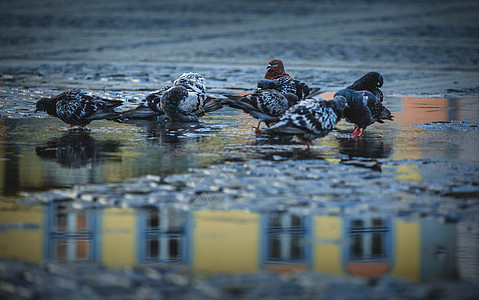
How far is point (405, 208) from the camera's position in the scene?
5793 millimetres

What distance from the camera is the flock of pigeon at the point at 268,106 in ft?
28.3

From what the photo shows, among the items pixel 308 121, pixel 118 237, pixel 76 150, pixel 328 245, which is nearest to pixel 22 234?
pixel 118 237

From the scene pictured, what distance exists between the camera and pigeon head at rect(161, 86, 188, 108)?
10.8 metres

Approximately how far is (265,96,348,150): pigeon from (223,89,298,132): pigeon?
1.19 metres

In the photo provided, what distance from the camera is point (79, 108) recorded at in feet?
33.0

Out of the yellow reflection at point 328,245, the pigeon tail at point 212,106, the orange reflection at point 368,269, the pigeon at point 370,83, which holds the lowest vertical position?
the orange reflection at point 368,269

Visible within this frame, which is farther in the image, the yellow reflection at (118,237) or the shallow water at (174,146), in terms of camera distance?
the shallow water at (174,146)

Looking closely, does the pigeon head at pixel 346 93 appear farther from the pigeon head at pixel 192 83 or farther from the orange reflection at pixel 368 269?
the orange reflection at pixel 368 269

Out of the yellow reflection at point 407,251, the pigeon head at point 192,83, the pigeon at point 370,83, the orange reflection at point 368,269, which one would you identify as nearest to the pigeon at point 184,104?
the pigeon head at point 192,83

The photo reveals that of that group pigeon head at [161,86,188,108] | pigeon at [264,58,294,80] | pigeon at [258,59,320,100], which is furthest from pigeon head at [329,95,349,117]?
pigeon at [264,58,294,80]

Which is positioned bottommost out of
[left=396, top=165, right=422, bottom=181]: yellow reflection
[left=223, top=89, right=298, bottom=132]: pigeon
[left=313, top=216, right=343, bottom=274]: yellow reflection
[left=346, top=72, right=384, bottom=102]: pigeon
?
[left=313, top=216, right=343, bottom=274]: yellow reflection

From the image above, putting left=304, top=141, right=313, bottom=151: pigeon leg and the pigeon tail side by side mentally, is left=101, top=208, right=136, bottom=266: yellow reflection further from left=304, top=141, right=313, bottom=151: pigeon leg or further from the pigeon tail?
the pigeon tail

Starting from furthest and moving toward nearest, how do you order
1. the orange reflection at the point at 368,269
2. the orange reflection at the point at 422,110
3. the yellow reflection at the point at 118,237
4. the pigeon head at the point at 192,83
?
the pigeon head at the point at 192,83 → the orange reflection at the point at 422,110 → the yellow reflection at the point at 118,237 → the orange reflection at the point at 368,269

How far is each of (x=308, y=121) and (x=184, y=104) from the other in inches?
117
